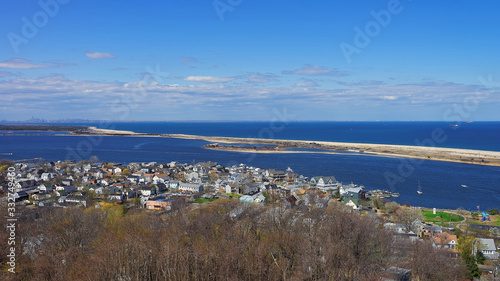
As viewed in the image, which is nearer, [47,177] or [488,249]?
[488,249]

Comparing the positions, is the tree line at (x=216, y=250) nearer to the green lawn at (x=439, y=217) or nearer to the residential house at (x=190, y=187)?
the green lawn at (x=439, y=217)

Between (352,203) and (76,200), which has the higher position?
(352,203)

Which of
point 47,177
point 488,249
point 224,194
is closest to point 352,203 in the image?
point 488,249

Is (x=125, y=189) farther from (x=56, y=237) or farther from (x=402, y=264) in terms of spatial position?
(x=402, y=264)

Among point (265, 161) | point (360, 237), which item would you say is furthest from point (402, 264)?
point (265, 161)

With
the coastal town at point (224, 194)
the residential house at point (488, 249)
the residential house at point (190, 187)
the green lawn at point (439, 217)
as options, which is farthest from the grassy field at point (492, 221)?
the residential house at point (190, 187)

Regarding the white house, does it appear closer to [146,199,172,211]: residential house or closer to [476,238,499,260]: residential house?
[146,199,172,211]: residential house

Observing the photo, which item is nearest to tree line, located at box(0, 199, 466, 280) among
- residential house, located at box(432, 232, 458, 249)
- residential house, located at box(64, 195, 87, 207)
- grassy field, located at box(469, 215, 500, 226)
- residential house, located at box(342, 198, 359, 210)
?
residential house, located at box(432, 232, 458, 249)

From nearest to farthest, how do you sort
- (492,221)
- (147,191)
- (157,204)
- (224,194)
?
(492,221) < (157,204) < (147,191) < (224,194)

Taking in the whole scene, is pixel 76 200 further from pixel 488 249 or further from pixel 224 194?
pixel 488 249
